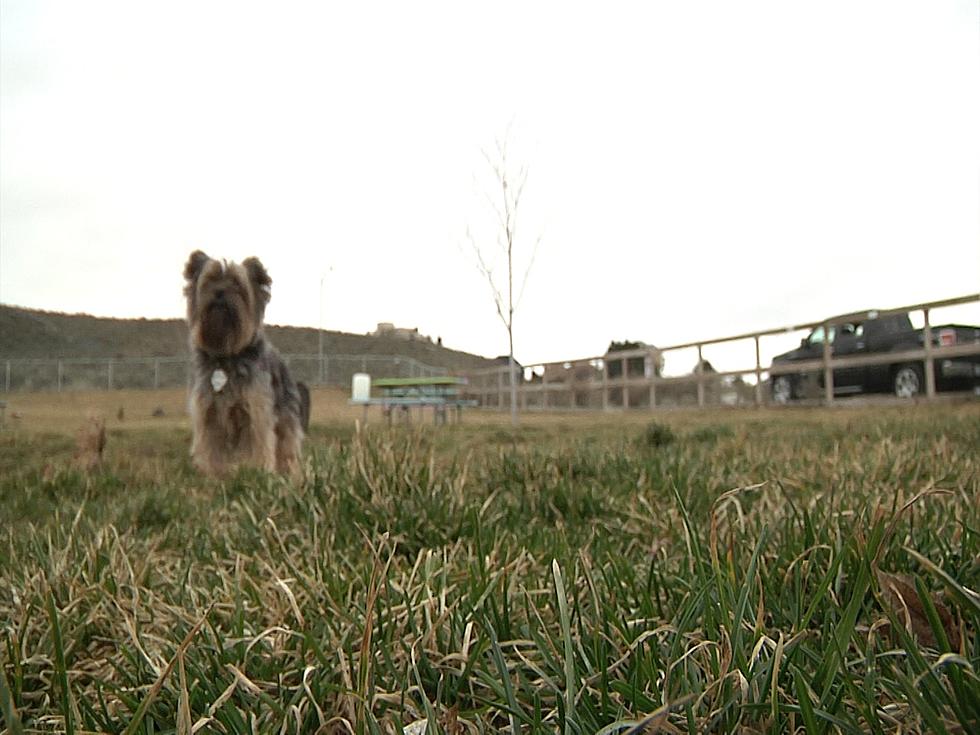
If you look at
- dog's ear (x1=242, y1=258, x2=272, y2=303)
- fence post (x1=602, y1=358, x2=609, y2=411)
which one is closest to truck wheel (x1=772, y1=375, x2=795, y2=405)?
fence post (x1=602, y1=358, x2=609, y2=411)

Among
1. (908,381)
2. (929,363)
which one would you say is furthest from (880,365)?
(929,363)

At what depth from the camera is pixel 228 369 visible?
6895 millimetres

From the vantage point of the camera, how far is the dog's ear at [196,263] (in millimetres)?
7273

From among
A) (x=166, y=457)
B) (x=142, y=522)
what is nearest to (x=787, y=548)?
(x=142, y=522)

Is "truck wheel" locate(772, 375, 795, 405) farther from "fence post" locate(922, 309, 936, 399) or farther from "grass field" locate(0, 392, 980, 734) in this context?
"grass field" locate(0, 392, 980, 734)

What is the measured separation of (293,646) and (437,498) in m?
1.23

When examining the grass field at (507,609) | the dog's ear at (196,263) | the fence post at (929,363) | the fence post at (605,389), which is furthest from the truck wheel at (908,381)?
the dog's ear at (196,263)

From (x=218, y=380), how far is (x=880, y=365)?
46.7 ft

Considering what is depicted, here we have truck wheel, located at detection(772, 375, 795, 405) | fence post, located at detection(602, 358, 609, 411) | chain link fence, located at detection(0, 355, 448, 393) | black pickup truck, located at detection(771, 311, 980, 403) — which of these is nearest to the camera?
black pickup truck, located at detection(771, 311, 980, 403)

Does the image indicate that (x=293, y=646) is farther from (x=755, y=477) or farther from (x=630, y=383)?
(x=630, y=383)

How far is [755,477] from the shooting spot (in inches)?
139

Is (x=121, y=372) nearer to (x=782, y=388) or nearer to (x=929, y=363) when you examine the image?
(x=782, y=388)

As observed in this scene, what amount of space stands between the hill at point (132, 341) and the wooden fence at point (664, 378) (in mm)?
25778

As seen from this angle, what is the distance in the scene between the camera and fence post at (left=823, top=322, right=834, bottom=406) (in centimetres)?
1491
